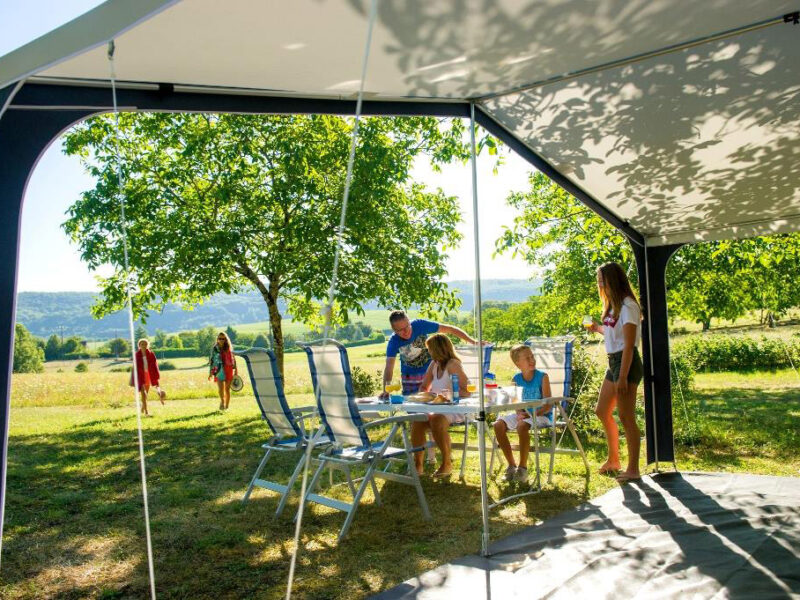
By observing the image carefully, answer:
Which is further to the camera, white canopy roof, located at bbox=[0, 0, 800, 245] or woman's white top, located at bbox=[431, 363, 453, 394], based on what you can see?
woman's white top, located at bbox=[431, 363, 453, 394]

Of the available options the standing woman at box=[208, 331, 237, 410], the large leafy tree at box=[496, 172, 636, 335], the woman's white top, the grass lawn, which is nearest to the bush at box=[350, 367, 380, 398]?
the grass lawn

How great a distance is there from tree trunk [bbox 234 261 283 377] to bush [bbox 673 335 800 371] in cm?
766

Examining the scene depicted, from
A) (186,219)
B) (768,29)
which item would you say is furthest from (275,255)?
(768,29)

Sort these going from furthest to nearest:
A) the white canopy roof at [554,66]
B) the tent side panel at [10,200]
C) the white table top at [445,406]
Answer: the white table top at [445,406] → the white canopy roof at [554,66] → the tent side panel at [10,200]

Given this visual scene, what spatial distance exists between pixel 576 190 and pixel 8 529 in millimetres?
4860

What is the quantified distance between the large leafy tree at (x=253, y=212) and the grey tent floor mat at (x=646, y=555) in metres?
7.12

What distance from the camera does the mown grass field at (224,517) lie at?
386 cm

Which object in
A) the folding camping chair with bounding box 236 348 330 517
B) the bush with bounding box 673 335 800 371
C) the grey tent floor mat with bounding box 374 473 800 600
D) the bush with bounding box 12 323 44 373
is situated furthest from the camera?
the bush with bounding box 12 323 44 373

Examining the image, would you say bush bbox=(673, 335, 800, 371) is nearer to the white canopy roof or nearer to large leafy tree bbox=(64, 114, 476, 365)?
large leafy tree bbox=(64, 114, 476, 365)

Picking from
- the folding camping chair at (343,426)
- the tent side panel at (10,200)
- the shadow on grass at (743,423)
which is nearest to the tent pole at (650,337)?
the shadow on grass at (743,423)

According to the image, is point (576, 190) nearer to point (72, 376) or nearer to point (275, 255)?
point (275, 255)

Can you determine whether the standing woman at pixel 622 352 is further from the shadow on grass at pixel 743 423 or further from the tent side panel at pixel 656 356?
the shadow on grass at pixel 743 423

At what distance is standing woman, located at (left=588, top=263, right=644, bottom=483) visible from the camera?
5418 millimetres

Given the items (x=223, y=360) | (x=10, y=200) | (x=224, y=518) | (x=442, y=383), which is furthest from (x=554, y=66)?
(x=223, y=360)
